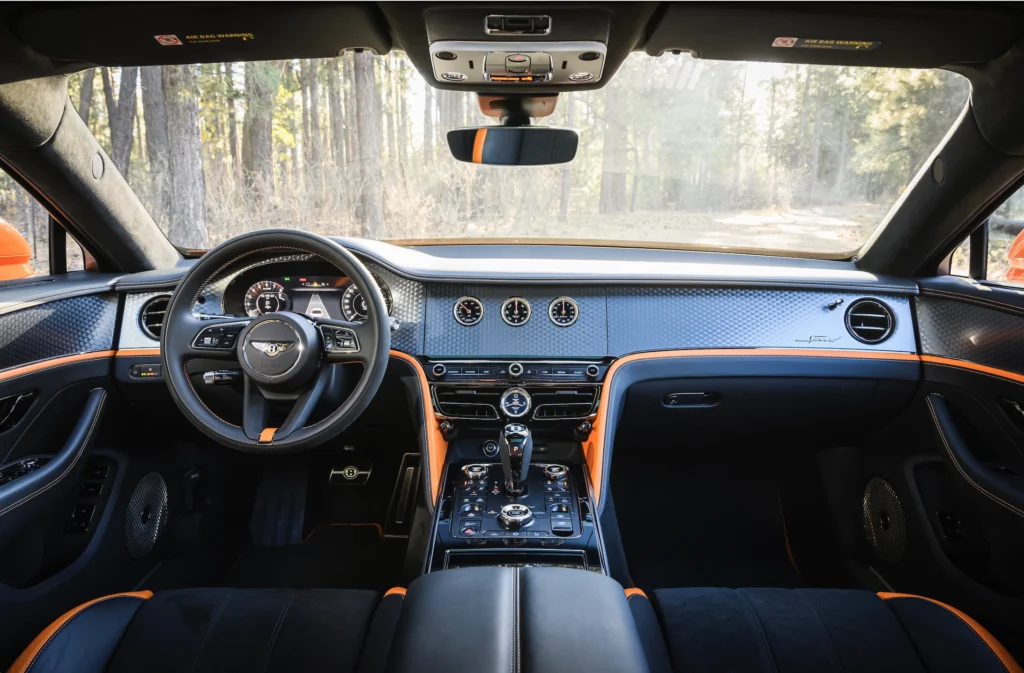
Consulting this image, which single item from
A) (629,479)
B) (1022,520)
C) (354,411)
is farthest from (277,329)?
(1022,520)

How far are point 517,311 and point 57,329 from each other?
1.68 m

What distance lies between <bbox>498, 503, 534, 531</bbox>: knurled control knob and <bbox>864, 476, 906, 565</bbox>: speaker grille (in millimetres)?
1580

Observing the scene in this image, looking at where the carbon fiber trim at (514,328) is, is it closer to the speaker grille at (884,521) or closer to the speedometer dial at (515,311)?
the speedometer dial at (515,311)

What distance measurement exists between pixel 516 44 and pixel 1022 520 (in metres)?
2.12

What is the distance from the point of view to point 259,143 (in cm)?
288

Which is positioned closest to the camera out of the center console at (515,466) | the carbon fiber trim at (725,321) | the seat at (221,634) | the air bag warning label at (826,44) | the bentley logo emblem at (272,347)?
the seat at (221,634)

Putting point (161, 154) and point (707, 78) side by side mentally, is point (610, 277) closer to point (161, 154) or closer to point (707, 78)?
point (707, 78)

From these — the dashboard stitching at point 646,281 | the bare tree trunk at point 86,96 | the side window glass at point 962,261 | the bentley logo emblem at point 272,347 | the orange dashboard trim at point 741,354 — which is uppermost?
the bare tree trunk at point 86,96

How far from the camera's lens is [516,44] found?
5.83 feet

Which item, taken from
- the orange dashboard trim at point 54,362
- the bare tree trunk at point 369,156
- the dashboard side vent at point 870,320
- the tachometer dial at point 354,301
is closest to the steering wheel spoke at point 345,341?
the tachometer dial at point 354,301

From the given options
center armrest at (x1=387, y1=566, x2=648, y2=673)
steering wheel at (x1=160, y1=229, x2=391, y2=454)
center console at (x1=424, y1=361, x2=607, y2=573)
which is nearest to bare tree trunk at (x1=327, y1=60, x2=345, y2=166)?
steering wheel at (x1=160, y1=229, x2=391, y2=454)

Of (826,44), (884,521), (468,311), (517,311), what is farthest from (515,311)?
(884,521)

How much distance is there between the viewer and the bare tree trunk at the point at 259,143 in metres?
2.77

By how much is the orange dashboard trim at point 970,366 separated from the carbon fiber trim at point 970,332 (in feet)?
0.04
